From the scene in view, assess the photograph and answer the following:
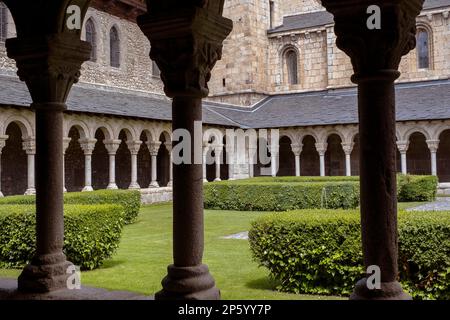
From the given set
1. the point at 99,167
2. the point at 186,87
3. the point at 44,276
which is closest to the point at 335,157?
the point at 99,167

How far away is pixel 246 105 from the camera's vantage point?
2998 centimetres

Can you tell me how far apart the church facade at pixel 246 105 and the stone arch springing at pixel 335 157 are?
5cm

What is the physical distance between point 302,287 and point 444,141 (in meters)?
20.6

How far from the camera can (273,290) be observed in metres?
6.78

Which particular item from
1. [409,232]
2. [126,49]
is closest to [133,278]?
[409,232]

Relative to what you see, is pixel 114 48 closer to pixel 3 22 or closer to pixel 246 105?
pixel 3 22

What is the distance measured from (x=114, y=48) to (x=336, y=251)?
21045 mm

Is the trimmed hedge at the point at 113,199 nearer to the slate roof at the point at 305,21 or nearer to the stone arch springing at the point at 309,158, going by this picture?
the stone arch springing at the point at 309,158

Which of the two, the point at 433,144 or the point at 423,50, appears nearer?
the point at 433,144

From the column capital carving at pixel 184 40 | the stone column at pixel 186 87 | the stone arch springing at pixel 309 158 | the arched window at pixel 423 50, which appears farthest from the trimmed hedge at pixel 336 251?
the arched window at pixel 423 50

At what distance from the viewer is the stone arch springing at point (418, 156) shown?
25.0 m

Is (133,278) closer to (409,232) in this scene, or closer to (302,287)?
(302,287)

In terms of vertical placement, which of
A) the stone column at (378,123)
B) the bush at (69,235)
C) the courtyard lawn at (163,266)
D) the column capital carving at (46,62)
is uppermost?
the column capital carving at (46,62)

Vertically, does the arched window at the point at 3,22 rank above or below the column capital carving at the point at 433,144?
above
